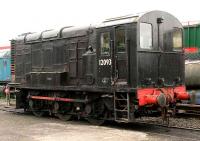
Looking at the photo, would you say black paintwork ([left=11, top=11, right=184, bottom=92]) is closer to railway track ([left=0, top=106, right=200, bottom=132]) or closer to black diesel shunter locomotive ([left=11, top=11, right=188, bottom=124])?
black diesel shunter locomotive ([left=11, top=11, right=188, bottom=124])

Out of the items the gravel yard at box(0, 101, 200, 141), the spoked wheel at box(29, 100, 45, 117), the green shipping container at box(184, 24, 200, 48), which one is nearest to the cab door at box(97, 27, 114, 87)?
the gravel yard at box(0, 101, 200, 141)

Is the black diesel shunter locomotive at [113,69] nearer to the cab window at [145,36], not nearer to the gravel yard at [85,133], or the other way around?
the cab window at [145,36]

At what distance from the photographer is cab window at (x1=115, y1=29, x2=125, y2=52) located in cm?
1213

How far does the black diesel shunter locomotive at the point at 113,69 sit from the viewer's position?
11844 mm

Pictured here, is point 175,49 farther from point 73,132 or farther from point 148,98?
point 73,132

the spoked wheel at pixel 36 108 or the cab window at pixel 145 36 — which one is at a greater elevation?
the cab window at pixel 145 36

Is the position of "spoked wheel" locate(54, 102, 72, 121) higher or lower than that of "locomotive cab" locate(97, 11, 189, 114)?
lower

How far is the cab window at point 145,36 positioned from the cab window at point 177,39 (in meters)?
1.23

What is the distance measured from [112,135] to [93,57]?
3425mm

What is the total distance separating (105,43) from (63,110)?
349 centimetres

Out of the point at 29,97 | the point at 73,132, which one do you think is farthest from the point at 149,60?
the point at 29,97

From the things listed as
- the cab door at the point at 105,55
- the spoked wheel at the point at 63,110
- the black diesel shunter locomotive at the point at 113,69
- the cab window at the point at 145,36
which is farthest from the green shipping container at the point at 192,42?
the spoked wheel at the point at 63,110

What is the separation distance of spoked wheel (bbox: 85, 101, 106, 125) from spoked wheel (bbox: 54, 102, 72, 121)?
1.19 metres

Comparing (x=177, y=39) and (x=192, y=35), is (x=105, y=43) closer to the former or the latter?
(x=177, y=39)
